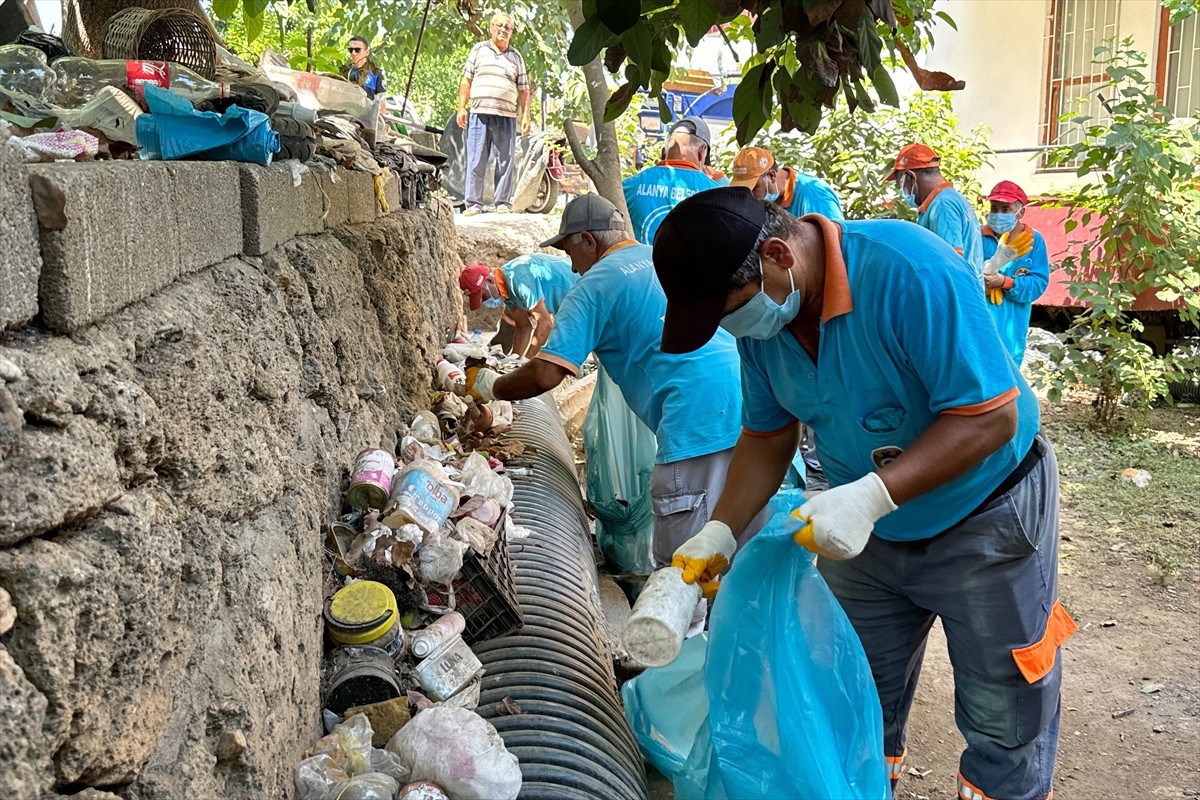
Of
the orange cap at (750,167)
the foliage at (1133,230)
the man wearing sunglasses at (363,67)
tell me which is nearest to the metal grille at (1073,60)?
the foliage at (1133,230)

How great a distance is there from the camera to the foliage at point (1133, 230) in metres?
7.34

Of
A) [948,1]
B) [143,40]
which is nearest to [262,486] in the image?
[143,40]

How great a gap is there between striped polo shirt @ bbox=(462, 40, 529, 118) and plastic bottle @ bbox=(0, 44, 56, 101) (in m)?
7.39

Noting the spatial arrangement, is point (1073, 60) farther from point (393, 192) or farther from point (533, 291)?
point (393, 192)

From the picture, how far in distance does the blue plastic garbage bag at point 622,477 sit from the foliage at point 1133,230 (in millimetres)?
4441

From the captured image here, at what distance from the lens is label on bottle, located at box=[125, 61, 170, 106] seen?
2547 mm

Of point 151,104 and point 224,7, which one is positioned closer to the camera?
point 151,104

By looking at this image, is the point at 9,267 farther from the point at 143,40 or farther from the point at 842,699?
the point at 143,40

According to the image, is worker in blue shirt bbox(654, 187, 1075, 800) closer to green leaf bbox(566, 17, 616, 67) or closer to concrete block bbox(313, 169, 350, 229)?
green leaf bbox(566, 17, 616, 67)

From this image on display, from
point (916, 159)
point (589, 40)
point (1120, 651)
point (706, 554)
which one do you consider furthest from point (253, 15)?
point (916, 159)

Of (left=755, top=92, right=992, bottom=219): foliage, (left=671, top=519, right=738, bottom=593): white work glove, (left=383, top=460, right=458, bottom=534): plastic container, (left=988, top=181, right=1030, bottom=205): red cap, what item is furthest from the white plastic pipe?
(left=755, top=92, right=992, bottom=219): foliage

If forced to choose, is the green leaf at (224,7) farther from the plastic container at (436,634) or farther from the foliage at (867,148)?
the foliage at (867,148)

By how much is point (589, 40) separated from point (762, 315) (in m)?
0.72

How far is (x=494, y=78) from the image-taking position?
9766 mm
